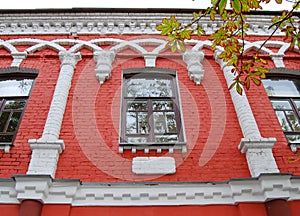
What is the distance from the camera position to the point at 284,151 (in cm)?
501

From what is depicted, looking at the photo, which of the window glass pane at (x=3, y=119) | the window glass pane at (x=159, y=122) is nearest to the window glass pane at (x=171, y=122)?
the window glass pane at (x=159, y=122)

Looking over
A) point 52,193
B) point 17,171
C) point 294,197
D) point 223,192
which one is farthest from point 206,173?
point 17,171

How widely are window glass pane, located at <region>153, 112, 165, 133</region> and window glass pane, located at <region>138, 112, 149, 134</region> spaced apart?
0.57 ft

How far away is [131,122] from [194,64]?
2041 mm

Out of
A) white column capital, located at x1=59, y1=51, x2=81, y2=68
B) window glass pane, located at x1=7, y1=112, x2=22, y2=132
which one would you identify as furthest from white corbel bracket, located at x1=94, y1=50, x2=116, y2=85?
window glass pane, located at x1=7, y1=112, x2=22, y2=132

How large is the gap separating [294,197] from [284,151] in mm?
932

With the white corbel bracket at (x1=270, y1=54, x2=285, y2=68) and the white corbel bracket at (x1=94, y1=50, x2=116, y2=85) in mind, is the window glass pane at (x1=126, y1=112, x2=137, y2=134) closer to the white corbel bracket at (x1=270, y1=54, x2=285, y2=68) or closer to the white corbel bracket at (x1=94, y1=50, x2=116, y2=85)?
the white corbel bracket at (x1=94, y1=50, x2=116, y2=85)

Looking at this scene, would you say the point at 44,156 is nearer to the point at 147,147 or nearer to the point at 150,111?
the point at 147,147

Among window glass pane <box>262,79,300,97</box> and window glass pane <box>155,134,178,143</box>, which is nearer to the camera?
window glass pane <box>155,134,178,143</box>

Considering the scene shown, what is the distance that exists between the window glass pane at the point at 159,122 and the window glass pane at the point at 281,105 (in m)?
2.39

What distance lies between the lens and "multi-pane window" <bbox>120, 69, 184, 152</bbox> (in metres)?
5.39

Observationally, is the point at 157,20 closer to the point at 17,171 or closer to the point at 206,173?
the point at 206,173

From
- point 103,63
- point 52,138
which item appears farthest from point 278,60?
point 52,138

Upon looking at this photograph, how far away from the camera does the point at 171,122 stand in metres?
5.73
